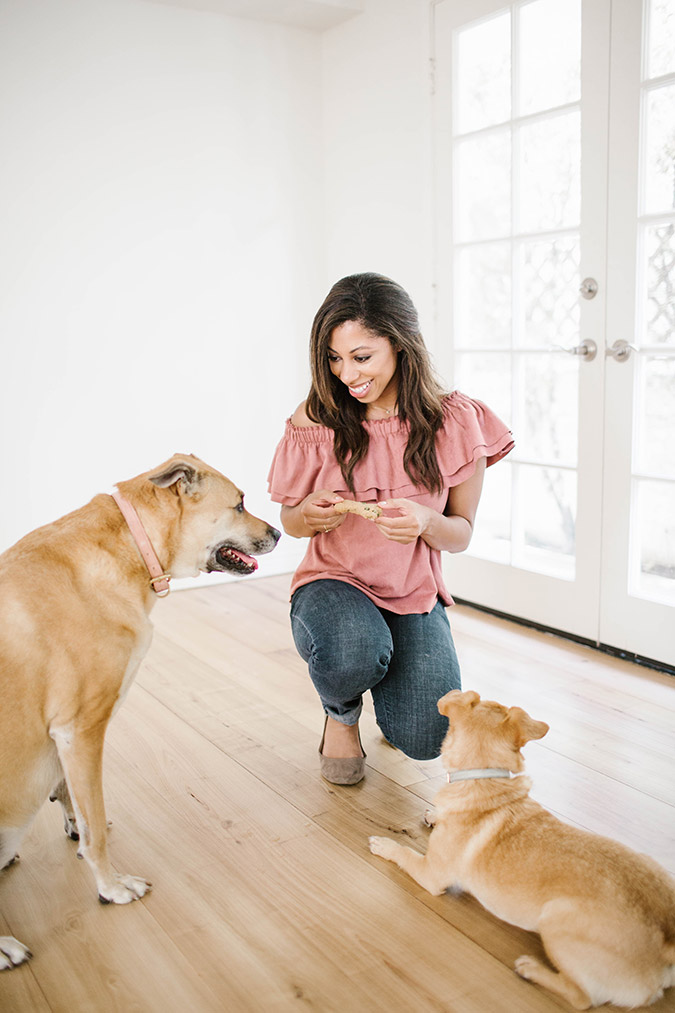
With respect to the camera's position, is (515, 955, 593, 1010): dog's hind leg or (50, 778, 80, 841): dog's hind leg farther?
(50, 778, 80, 841): dog's hind leg

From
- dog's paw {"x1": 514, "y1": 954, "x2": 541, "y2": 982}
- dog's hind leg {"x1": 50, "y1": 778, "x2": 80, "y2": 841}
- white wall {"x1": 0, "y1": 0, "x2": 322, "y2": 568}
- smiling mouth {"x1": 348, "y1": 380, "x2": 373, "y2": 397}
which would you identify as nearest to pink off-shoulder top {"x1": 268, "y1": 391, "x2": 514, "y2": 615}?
smiling mouth {"x1": 348, "y1": 380, "x2": 373, "y2": 397}

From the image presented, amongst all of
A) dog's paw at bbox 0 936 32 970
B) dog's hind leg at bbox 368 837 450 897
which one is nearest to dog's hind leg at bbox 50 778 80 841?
dog's paw at bbox 0 936 32 970

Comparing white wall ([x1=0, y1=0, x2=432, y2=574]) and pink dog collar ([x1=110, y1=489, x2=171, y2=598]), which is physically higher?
white wall ([x1=0, y1=0, x2=432, y2=574])

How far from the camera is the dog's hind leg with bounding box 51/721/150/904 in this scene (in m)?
1.64

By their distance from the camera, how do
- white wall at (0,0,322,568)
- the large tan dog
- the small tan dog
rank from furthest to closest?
white wall at (0,0,322,568), the large tan dog, the small tan dog

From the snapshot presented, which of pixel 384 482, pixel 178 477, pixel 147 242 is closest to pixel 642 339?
pixel 384 482

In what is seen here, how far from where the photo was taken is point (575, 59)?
9.44 ft

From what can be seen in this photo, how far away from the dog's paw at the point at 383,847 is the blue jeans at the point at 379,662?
29 cm

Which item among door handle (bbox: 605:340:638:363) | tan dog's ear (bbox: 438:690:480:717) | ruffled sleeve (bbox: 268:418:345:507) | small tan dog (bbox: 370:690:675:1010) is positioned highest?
door handle (bbox: 605:340:638:363)

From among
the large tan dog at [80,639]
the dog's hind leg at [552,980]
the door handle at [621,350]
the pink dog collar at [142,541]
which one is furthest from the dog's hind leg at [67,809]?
the door handle at [621,350]

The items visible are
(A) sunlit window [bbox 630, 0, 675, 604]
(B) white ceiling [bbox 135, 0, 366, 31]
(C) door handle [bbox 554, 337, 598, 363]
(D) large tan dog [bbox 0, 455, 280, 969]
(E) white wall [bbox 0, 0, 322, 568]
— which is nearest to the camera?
(D) large tan dog [bbox 0, 455, 280, 969]

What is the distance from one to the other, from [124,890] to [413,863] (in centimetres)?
56

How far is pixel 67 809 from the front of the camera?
1950 millimetres

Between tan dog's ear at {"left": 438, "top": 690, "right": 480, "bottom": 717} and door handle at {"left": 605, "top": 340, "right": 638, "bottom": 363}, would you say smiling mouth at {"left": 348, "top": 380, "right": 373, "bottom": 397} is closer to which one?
tan dog's ear at {"left": 438, "top": 690, "right": 480, "bottom": 717}
